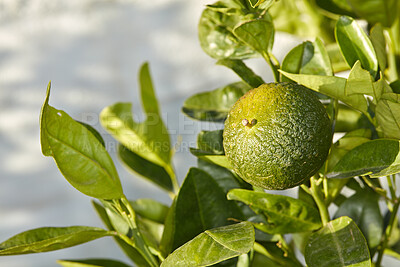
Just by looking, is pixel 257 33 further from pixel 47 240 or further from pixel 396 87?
pixel 47 240

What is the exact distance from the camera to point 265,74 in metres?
1.28

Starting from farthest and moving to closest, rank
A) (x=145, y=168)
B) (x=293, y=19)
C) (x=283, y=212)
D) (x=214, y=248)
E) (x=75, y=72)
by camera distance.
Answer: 1. (x=75, y=72)
2. (x=293, y=19)
3. (x=145, y=168)
4. (x=283, y=212)
5. (x=214, y=248)

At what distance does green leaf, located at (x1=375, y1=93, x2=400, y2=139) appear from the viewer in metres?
0.38

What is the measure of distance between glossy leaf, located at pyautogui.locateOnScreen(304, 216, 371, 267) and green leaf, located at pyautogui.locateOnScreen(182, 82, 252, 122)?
0.60 ft

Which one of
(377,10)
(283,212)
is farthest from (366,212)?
(377,10)

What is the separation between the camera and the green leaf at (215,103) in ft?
1.72

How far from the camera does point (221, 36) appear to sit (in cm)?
50

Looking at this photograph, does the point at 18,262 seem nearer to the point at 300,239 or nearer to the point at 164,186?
the point at 164,186

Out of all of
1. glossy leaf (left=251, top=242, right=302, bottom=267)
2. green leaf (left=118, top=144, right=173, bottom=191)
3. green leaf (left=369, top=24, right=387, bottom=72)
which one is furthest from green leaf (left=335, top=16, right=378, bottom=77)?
green leaf (left=118, top=144, right=173, bottom=191)

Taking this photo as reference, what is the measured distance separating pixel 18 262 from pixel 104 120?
36.6 inches

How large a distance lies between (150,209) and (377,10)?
409 millimetres

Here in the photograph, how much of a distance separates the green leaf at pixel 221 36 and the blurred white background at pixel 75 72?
669 millimetres

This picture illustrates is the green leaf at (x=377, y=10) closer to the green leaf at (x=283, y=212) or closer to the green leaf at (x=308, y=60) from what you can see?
the green leaf at (x=308, y=60)

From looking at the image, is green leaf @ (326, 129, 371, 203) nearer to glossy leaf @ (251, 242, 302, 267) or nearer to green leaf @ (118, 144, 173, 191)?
glossy leaf @ (251, 242, 302, 267)
